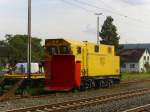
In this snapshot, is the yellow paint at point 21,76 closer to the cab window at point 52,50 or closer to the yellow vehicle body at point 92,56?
the yellow vehicle body at point 92,56

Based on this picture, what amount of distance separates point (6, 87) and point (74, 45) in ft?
18.8

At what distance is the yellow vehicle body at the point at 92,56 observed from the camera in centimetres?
2688

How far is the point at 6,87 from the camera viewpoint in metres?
29.0

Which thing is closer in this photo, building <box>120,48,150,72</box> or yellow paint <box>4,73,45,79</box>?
yellow paint <box>4,73,45,79</box>

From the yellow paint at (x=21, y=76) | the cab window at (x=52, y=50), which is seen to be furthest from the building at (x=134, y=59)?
the cab window at (x=52, y=50)

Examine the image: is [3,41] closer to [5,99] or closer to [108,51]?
[108,51]

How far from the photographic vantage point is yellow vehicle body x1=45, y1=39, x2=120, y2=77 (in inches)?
1058

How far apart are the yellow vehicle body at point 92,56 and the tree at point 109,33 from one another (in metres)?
34.8

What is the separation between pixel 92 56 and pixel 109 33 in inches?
1607

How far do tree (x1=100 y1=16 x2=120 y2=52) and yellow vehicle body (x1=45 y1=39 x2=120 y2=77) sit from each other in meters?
34.8

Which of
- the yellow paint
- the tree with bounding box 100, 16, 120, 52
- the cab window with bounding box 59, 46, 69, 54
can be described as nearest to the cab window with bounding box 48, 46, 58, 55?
the cab window with bounding box 59, 46, 69, 54

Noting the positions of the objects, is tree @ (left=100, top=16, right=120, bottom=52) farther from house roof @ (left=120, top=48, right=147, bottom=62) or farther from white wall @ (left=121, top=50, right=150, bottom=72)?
house roof @ (left=120, top=48, right=147, bottom=62)

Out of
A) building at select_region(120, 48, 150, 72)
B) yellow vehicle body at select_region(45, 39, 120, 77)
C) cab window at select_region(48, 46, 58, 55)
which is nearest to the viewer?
yellow vehicle body at select_region(45, 39, 120, 77)

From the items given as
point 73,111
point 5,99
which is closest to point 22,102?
point 5,99
